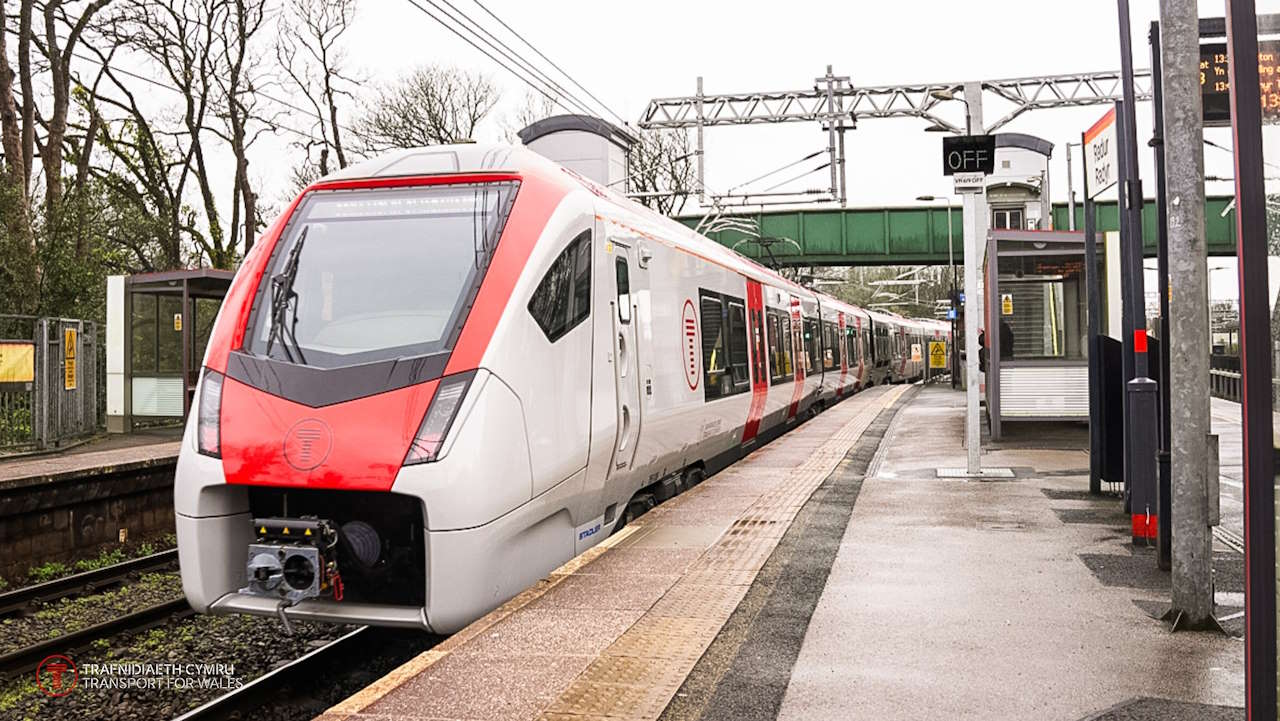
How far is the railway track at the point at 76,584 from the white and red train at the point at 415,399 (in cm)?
385

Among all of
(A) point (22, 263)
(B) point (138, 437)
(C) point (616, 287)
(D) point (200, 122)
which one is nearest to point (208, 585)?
(C) point (616, 287)

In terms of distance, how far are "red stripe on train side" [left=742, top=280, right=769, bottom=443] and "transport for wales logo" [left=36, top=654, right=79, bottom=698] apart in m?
7.56

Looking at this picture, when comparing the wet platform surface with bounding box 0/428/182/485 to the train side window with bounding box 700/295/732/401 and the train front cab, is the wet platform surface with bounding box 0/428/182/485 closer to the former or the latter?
the train front cab

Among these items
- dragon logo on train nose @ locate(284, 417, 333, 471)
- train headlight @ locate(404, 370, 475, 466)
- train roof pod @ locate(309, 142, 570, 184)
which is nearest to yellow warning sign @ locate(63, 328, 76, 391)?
train roof pod @ locate(309, 142, 570, 184)

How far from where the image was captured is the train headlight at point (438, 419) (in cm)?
544

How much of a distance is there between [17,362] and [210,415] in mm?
11259

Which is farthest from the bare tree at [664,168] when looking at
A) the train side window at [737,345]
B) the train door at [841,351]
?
the train side window at [737,345]

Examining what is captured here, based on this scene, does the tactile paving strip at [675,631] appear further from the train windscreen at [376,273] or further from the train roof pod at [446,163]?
the train roof pod at [446,163]

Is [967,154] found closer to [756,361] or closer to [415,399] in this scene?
[756,361]

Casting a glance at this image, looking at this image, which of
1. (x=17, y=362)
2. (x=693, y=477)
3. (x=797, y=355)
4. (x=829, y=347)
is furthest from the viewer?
(x=829, y=347)

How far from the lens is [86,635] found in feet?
24.3

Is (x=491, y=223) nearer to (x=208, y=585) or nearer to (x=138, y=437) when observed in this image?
(x=208, y=585)

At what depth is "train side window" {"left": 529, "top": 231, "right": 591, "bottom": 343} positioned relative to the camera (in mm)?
6336

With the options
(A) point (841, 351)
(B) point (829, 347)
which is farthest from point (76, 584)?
(A) point (841, 351)
